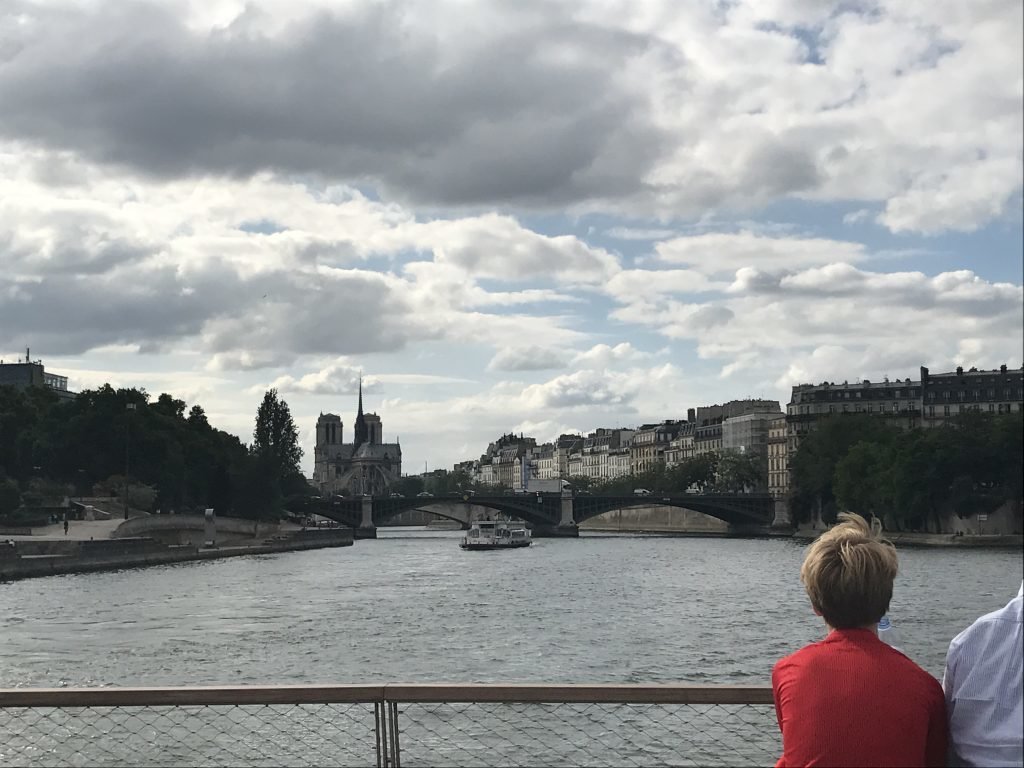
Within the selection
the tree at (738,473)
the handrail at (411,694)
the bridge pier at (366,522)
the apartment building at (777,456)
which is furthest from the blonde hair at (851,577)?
the tree at (738,473)

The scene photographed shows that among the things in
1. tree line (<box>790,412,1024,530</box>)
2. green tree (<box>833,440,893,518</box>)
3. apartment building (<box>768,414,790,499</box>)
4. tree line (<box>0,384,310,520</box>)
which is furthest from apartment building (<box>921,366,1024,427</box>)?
tree line (<box>0,384,310,520</box>)

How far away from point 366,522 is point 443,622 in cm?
9938

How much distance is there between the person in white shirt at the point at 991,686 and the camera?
3.70 m

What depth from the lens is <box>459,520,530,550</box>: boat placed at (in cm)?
10606

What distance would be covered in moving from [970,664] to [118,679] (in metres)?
24.6

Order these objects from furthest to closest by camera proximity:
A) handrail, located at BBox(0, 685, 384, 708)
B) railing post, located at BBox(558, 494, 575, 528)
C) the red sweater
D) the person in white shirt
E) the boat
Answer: railing post, located at BBox(558, 494, 575, 528), the boat, handrail, located at BBox(0, 685, 384, 708), the red sweater, the person in white shirt

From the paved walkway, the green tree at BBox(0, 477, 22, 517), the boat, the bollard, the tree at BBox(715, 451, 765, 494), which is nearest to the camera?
the paved walkway

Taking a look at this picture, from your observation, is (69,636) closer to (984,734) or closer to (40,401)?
(984,734)

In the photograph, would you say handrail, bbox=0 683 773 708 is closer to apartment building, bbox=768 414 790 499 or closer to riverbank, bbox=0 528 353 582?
riverbank, bbox=0 528 353 582

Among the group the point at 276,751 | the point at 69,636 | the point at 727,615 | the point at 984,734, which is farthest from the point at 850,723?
the point at 727,615

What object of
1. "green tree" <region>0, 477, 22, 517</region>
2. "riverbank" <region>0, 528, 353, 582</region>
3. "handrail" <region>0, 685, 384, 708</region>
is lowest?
"riverbank" <region>0, 528, 353, 582</region>

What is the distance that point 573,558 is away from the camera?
272 ft

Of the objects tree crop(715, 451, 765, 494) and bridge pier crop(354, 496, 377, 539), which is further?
tree crop(715, 451, 765, 494)

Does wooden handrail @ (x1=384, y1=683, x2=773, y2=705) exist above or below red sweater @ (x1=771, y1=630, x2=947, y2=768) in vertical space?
below
